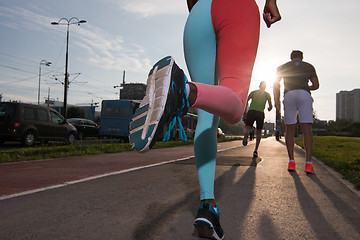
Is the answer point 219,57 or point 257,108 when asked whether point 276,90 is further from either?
point 219,57

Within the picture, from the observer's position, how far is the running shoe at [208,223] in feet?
5.52

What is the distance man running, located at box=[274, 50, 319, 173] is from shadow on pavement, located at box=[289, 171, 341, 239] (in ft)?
4.86

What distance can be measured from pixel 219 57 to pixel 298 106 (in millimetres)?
3219

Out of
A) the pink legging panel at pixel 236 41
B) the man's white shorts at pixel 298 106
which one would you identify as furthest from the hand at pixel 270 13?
the man's white shorts at pixel 298 106

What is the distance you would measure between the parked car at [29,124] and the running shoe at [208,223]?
36.1 ft

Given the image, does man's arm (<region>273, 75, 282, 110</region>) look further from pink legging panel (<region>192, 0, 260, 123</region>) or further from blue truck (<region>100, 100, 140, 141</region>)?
blue truck (<region>100, 100, 140, 141</region>)

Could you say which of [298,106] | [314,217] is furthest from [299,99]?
[314,217]

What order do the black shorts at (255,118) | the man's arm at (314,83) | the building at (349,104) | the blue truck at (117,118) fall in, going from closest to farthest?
the man's arm at (314,83)
the black shorts at (255,118)
the blue truck at (117,118)
the building at (349,104)

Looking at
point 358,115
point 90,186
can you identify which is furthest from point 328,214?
point 358,115

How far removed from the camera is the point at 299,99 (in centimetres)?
463

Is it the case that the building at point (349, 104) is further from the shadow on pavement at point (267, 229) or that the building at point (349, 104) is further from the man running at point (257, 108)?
the shadow on pavement at point (267, 229)

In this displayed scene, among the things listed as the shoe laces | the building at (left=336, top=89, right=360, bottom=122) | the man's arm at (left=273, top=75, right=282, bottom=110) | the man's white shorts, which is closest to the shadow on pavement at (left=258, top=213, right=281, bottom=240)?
the shoe laces

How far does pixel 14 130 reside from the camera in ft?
39.0

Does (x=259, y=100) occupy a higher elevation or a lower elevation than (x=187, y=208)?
higher
